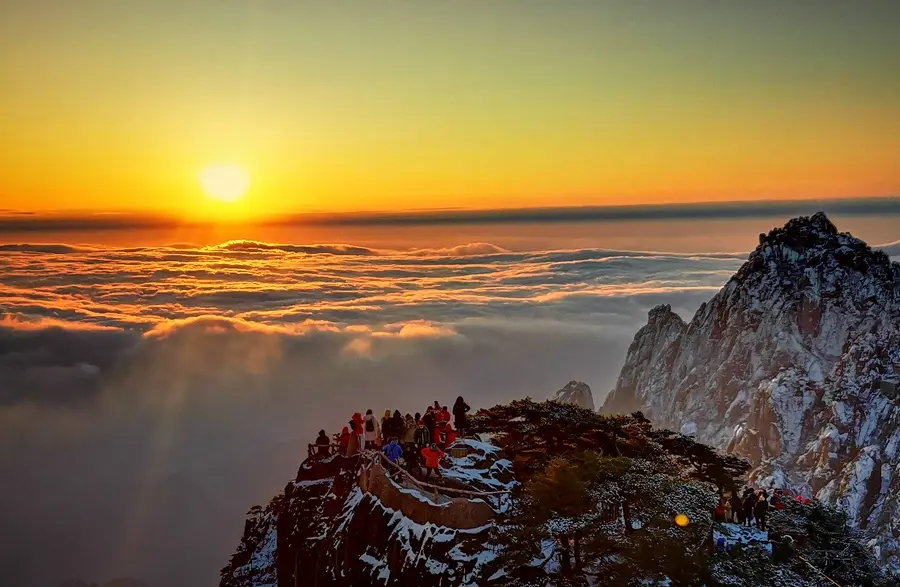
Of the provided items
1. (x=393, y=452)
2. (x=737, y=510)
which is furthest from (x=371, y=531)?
(x=737, y=510)

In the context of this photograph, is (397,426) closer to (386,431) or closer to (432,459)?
(386,431)

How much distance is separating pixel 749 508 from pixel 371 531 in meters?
17.9

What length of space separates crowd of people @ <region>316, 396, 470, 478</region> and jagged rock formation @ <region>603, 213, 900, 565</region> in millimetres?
46779

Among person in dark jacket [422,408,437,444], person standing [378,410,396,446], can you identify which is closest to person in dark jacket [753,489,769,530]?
person in dark jacket [422,408,437,444]

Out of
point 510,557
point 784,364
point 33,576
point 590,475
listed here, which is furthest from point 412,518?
point 33,576

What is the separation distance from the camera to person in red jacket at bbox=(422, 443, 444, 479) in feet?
136

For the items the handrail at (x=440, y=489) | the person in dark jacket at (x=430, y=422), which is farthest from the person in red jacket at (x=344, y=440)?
the handrail at (x=440, y=489)

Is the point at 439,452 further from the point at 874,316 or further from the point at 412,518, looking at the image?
the point at 874,316

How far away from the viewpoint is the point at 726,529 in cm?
3669

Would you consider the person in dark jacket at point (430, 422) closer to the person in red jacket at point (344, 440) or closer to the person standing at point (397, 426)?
the person standing at point (397, 426)

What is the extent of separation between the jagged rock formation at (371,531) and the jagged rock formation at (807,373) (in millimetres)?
48543

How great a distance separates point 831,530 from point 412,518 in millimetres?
19851

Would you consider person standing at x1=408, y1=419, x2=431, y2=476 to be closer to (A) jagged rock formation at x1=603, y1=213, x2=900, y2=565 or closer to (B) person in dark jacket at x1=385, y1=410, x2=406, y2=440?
→ (B) person in dark jacket at x1=385, y1=410, x2=406, y2=440

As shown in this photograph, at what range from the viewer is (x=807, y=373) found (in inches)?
3866
